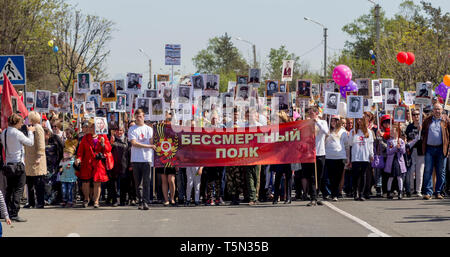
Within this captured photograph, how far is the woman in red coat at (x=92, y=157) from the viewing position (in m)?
17.0

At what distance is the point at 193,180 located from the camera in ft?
56.5

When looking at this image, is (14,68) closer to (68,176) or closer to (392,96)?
(68,176)

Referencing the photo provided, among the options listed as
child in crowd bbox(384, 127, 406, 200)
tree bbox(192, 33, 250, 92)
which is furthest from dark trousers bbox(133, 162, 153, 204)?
tree bbox(192, 33, 250, 92)

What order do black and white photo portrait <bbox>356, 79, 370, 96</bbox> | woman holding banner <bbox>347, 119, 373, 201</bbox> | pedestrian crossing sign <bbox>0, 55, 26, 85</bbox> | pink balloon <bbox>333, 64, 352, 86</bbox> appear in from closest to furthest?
pedestrian crossing sign <bbox>0, 55, 26, 85</bbox> → woman holding banner <bbox>347, 119, 373, 201</bbox> → black and white photo portrait <bbox>356, 79, 370, 96</bbox> → pink balloon <bbox>333, 64, 352, 86</bbox>

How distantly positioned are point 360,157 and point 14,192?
25.1 ft

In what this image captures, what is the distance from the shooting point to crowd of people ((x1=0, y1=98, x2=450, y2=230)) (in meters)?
16.5

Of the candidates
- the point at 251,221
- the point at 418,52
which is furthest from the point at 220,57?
the point at 251,221

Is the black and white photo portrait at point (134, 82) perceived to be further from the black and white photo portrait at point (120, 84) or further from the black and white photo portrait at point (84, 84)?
the black and white photo portrait at point (84, 84)

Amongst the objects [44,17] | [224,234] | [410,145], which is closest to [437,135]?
[410,145]

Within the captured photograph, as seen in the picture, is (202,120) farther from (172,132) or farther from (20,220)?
(20,220)

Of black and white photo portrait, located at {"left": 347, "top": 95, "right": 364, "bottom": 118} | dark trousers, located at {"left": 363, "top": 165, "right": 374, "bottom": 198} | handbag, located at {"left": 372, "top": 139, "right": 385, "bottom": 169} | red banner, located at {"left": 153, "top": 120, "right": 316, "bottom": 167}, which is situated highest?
black and white photo portrait, located at {"left": 347, "top": 95, "right": 364, "bottom": 118}

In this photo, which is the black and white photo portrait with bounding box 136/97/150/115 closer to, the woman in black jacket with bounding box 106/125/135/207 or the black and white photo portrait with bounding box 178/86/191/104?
the woman in black jacket with bounding box 106/125/135/207

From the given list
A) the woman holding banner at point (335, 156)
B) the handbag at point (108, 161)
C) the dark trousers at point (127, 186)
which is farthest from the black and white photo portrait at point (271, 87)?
the handbag at point (108, 161)

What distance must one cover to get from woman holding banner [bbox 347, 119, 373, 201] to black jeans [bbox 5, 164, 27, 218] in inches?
290
